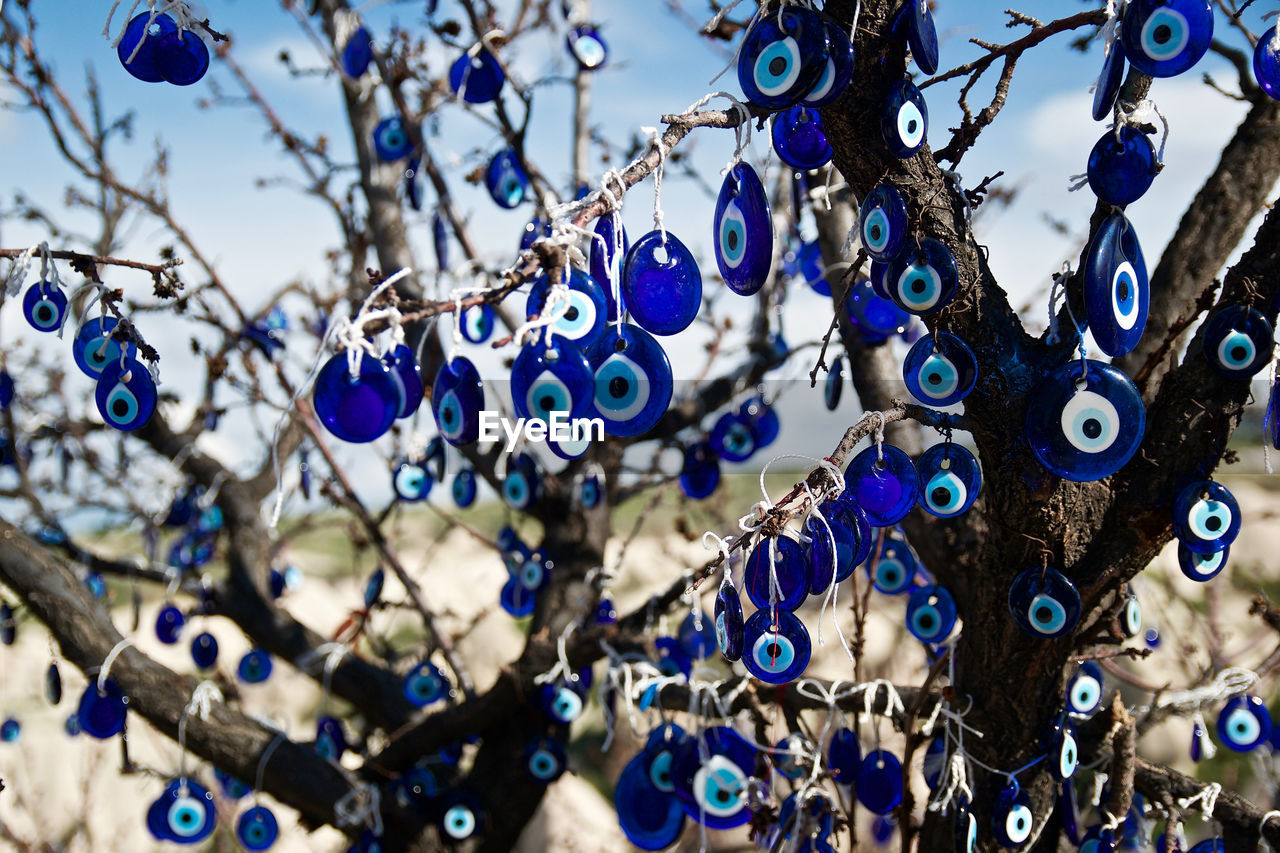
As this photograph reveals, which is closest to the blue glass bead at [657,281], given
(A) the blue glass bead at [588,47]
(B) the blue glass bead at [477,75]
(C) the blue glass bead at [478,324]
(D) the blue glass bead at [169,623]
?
(C) the blue glass bead at [478,324]

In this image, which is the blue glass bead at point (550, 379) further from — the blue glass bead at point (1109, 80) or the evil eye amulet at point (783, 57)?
the blue glass bead at point (1109, 80)

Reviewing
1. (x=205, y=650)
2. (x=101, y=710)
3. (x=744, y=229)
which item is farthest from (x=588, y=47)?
(x=205, y=650)

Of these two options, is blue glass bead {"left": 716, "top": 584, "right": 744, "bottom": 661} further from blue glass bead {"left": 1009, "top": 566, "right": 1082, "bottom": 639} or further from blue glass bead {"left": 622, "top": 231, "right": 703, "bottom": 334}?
blue glass bead {"left": 1009, "top": 566, "right": 1082, "bottom": 639}

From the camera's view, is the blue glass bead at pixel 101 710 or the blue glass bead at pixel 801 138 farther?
the blue glass bead at pixel 101 710

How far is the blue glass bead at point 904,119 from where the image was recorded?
1282 millimetres

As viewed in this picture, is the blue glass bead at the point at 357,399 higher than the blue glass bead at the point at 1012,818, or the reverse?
the blue glass bead at the point at 357,399

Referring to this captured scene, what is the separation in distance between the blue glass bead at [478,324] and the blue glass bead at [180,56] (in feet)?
3.25

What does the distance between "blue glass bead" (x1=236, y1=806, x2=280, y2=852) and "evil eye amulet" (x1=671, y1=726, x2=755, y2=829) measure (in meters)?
1.14

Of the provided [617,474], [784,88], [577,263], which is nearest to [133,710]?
[617,474]

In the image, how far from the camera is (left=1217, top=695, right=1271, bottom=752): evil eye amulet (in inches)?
84.9

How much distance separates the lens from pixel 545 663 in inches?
101

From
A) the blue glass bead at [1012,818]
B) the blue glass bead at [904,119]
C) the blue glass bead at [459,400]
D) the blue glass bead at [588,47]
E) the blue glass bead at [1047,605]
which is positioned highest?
the blue glass bead at [588,47]

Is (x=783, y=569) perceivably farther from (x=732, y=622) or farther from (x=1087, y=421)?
(x=1087, y=421)

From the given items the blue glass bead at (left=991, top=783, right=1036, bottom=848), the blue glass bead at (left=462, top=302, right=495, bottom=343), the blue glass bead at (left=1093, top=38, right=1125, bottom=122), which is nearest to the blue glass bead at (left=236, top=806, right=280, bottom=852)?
the blue glass bead at (left=462, top=302, right=495, bottom=343)
